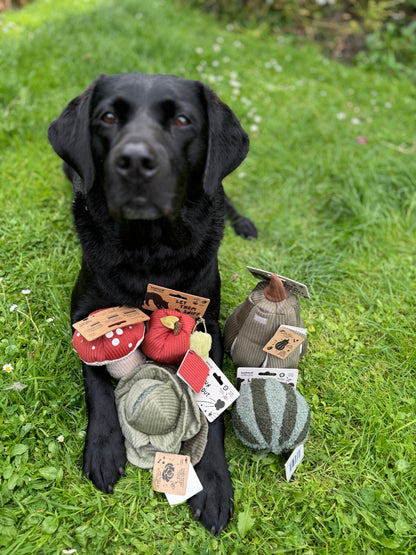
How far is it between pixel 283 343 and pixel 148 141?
987 millimetres

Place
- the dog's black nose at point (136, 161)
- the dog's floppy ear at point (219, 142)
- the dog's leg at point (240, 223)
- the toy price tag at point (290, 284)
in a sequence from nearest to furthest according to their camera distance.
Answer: the dog's black nose at point (136, 161) → the dog's floppy ear at point (219, 142) → the toy price tag at point (290, 284) → the dog's leg at point (240, 223)

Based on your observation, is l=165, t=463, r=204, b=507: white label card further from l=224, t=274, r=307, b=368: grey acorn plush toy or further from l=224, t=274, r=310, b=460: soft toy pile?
l=224, t=274, r=307, b=368: grey acorn plush toy

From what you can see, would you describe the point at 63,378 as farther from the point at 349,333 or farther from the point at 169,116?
the point at 349,333

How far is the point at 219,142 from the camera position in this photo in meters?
1.84

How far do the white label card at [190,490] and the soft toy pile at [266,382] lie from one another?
0.24m

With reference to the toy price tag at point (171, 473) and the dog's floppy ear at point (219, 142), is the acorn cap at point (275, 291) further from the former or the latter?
the toy price tag at point (171, 473)

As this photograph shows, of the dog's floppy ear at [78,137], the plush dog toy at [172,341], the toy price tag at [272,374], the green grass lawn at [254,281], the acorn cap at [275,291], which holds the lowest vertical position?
the green grass lawn at [254,281]

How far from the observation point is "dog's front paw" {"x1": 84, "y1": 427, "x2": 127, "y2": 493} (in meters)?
1.63

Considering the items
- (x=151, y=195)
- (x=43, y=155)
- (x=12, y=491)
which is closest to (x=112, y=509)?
(x=12, y=491)

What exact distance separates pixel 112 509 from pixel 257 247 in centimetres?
191

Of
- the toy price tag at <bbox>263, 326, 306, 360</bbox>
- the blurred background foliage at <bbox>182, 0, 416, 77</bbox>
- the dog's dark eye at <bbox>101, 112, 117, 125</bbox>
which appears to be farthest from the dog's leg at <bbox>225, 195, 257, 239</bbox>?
the blurred background foliage at <bbox>182, 0, 416, 77</bbox>

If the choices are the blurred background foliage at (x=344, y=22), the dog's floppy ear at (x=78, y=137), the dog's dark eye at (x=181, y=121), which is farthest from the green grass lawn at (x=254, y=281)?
the dog's dark eye at (x=181, y=121)

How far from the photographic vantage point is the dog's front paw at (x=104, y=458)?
1.63 metres

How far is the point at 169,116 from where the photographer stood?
171 centimetres
